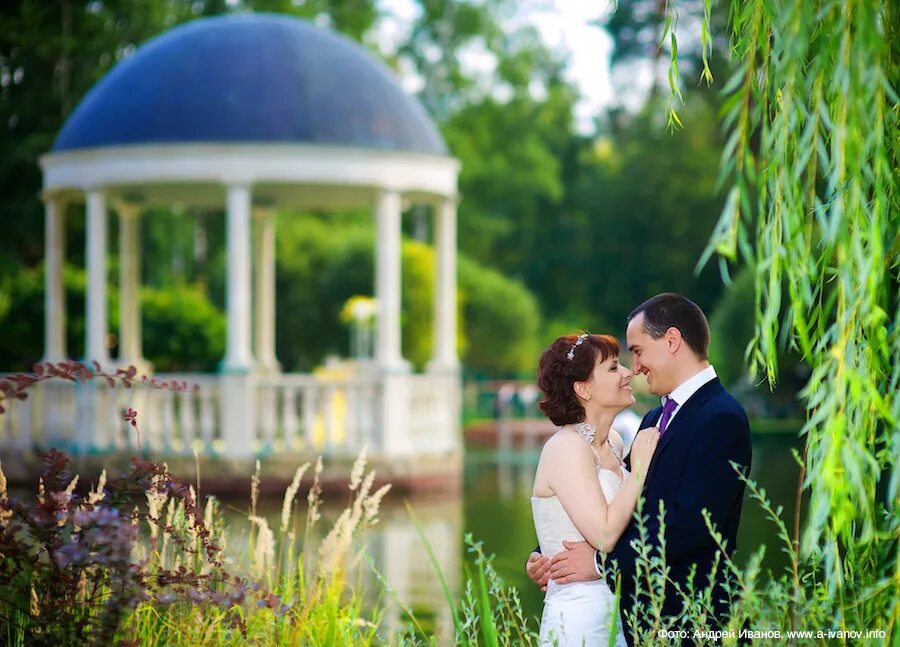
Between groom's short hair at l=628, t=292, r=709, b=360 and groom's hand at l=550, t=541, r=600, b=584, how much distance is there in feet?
2.36

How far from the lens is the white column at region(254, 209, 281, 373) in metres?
21.0

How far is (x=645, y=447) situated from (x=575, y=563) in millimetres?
452

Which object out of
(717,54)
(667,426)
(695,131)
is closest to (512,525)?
(667,426)

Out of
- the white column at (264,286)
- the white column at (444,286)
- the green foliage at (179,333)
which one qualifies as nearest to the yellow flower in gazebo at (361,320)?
the white column at (264,286)

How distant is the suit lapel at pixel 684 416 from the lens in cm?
486

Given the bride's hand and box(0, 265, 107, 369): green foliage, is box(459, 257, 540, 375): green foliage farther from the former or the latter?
the bride's hand

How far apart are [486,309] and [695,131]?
9.92 m

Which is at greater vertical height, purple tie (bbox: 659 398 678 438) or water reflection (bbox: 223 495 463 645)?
purple tie (bbox: 659 398 678 438)

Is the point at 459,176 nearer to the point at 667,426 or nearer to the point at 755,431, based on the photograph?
the point at 755,431

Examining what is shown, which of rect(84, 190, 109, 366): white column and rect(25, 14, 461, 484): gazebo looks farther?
rect(84, 190, 109, 366): white column

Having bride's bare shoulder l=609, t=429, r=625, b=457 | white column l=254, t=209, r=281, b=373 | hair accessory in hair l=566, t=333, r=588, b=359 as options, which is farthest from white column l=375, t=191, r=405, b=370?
hair accessory in hair l=566, t=333, r=588, b=359

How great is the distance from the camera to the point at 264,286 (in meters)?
21.0

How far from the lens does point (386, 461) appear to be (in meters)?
17.4

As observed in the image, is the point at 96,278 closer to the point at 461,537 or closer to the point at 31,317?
the point at 461,537
